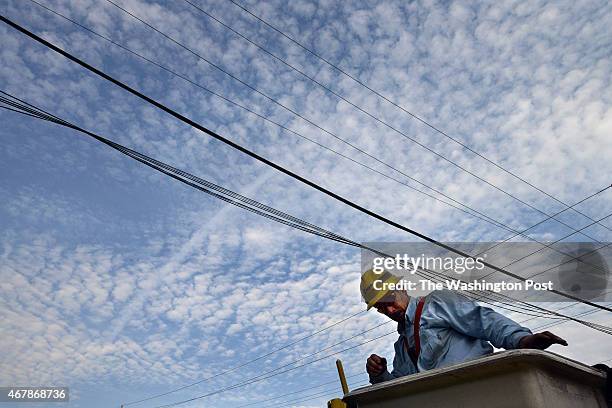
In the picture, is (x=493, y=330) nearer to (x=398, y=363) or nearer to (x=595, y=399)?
(x=595, y=399)

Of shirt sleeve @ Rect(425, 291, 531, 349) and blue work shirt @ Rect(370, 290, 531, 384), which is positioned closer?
shirt sleeve @ Rect(425, 291, 531, 349)

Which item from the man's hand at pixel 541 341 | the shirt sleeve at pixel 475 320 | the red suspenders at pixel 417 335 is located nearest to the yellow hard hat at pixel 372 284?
the red suspenders at pixel 417 335

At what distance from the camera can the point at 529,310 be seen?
11516mm

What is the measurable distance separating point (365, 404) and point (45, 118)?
5489mm

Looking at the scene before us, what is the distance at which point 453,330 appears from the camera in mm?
3131

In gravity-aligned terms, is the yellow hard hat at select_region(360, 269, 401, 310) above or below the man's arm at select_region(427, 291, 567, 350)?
above

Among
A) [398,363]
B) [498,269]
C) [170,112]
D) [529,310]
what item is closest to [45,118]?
[170,112]

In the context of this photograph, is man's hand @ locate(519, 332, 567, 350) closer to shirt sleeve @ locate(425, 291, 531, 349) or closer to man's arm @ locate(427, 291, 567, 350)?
man's arm @ locate(427, 291, 567, 350)

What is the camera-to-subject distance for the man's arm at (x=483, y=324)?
93.1 inches

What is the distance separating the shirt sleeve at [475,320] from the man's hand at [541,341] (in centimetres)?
12

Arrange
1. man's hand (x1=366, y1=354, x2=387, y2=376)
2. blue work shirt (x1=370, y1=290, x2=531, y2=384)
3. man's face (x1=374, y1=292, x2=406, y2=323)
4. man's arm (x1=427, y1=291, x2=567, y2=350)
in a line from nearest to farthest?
man's arm (x1=427, y1=291, x2=567, y2=350) < blue work shirt (x1=370, y1=290, x2=531, y2=384) < man's hand (x1=366, y1=354, x2=387, y2=376) < man's face (x1=374, y1=292, x2=406, y2=323)

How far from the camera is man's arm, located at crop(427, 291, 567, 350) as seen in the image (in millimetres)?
2366

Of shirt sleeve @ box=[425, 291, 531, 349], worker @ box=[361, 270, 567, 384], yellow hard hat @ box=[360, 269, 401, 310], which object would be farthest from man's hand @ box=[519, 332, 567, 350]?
yellow hard hat @ box=[360, 269, 401, 310]

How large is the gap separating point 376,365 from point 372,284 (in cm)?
72
